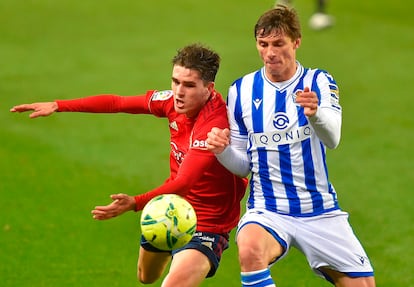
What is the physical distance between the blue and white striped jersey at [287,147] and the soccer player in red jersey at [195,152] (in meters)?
0.31

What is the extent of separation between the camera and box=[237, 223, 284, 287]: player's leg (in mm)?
7344

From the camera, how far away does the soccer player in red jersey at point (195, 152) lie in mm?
7758

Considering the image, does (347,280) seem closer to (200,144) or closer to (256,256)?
(256,256)

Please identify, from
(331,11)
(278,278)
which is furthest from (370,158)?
(331,11)

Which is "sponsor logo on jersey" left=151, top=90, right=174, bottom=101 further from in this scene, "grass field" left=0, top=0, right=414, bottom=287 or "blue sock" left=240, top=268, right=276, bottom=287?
"grass field" left=0, top=0, right=414, bottom=287

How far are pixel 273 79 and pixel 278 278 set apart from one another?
302cm

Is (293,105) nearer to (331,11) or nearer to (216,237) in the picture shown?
(216,237)

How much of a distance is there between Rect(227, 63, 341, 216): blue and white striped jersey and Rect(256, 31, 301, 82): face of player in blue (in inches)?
4.8

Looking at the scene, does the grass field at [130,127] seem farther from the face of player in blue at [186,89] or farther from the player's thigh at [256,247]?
the face of player in blue at [186,89]

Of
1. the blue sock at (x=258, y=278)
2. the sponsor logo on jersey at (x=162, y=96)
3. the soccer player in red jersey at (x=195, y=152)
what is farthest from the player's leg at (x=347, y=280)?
the sponsor logo on jersey at (x=162, y=96)

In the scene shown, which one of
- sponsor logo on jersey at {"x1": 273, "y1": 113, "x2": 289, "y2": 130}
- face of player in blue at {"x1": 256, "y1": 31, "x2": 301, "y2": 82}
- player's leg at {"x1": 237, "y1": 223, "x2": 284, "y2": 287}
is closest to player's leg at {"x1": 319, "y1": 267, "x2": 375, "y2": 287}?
player's leg at {"x1": 237, "y1": 223, "x2": 284, "y2": 287}

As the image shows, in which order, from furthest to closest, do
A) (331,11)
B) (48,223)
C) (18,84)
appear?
1. (331,11)
2. (18,84)
3. (48,223)

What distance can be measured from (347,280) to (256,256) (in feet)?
3.06

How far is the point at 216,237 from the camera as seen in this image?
26.6 ft
